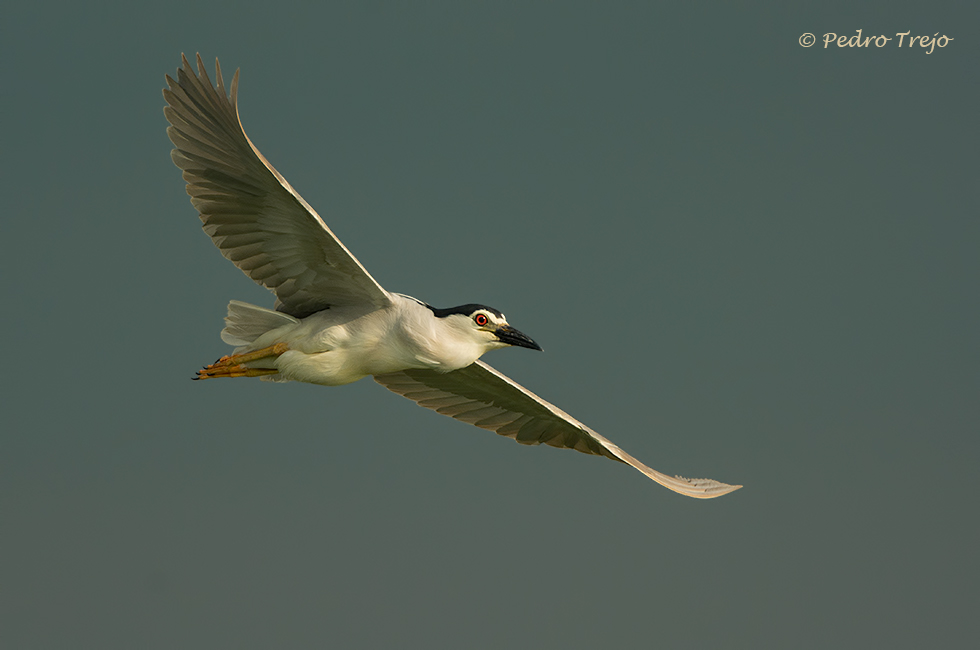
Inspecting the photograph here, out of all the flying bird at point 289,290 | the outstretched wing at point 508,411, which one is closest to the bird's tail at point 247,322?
the flying bird at point 289,290

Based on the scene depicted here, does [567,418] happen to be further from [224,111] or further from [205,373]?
[224,111]

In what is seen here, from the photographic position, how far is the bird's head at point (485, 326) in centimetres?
1066

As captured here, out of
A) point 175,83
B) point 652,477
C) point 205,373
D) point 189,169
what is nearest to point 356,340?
point 205,373

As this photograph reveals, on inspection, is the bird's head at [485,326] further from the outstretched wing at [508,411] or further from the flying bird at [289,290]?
the outstretched wing at [508,411]

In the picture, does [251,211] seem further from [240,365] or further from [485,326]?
[485,326]

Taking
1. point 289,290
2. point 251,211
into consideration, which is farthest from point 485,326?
point 251,211

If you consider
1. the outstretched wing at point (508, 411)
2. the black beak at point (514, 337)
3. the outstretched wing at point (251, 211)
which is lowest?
the outstretched wing at point (508, 411)

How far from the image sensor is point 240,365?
1089 cm

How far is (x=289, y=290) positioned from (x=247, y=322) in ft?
2.13

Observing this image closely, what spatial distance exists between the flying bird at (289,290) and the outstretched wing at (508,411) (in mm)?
1826

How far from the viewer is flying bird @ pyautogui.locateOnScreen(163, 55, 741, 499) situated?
9836mm

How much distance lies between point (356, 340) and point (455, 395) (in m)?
3.02

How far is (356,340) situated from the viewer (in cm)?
1061

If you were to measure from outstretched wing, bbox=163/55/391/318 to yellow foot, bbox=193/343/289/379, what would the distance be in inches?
26.4
